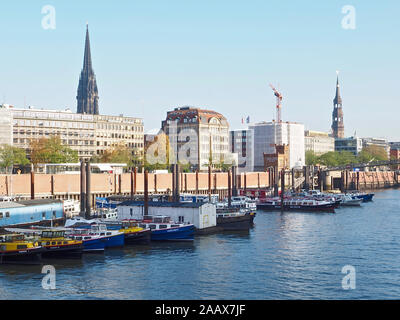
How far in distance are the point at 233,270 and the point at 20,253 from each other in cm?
1941

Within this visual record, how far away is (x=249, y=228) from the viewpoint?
257 feet

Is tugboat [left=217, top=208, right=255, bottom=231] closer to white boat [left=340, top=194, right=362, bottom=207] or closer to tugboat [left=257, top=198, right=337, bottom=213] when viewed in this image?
tugboat [left=257, top=198, right=337, bottom=213]

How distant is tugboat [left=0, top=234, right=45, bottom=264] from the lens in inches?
1960

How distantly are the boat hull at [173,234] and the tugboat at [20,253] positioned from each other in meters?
17.2

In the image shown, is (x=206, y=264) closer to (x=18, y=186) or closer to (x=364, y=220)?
(x=364, y=220)

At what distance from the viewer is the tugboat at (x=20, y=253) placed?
49.8 m

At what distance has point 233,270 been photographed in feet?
160

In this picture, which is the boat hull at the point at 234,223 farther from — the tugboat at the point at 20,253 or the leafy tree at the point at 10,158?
the leafy tree at the point at 10,158

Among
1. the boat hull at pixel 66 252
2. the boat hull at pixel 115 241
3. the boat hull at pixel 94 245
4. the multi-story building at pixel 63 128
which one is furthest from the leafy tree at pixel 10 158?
the boat hull at pixel 66 252

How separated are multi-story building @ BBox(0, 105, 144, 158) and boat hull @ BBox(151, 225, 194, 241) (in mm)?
Answer: 108036

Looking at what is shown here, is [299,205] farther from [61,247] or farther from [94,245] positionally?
[61,247]

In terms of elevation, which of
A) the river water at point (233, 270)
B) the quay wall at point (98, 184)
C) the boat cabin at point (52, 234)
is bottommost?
the river water at point (233, 270)

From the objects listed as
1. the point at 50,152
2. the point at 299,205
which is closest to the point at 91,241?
the point at 299,205
